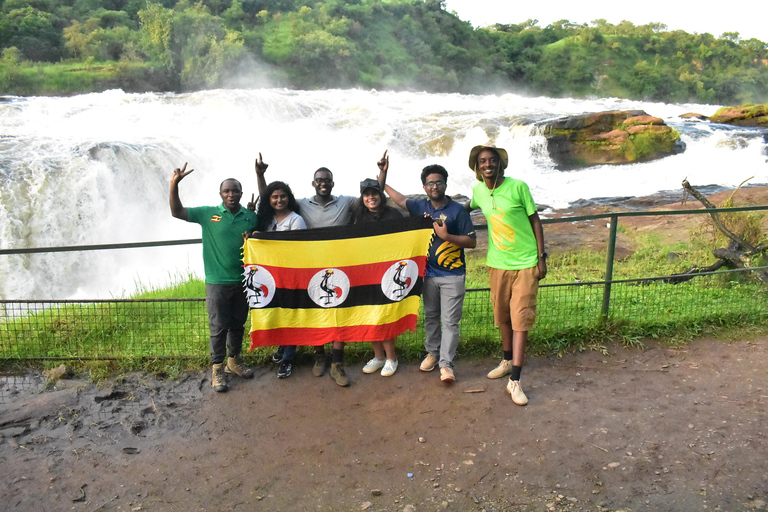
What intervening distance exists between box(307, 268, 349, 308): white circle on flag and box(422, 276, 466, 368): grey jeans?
600mm

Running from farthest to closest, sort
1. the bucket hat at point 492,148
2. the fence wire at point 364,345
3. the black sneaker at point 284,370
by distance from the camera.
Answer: the fence wire at point 364,345, the black sneaker at point 284,370, the bucket hat at point 492,148

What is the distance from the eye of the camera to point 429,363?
14.3 feet

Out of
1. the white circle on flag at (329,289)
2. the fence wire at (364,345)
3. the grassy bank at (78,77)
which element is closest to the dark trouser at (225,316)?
the fence wire at (364,345)

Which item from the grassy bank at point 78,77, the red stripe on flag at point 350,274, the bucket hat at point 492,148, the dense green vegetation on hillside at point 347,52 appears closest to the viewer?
the bucket hat at point 492,148

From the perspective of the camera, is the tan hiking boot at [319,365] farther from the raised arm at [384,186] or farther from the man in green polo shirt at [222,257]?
the raised arm at [384,186]

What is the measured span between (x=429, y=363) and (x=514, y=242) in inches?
44.3

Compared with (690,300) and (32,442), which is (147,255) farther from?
(690,300)

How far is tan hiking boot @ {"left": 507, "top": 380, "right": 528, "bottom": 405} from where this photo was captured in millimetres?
3865

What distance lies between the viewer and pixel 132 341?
5.02 metres

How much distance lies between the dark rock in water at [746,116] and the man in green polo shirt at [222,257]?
86.6ft

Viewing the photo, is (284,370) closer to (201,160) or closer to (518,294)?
(518,294)

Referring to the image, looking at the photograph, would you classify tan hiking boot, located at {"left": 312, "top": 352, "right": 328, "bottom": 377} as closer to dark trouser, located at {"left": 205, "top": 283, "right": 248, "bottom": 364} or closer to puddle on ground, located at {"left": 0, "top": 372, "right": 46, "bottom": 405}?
dark trouser, located at {"left": 205, "top": 283, "right": 248, "bottom": 364}

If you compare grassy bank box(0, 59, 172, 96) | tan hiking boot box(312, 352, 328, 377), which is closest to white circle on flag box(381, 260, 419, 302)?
tan hiking boot box(312, 352, 328, 377)

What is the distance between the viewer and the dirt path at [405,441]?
301 centimetres
